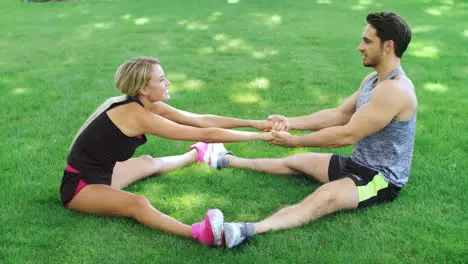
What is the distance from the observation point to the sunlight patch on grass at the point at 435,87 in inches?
296

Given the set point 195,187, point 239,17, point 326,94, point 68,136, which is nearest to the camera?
point 195,187

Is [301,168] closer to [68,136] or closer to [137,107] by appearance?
[137,107]

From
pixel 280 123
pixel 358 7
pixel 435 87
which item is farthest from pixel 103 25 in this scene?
pixel 280 123

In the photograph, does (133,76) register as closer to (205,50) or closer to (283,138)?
(283,138)

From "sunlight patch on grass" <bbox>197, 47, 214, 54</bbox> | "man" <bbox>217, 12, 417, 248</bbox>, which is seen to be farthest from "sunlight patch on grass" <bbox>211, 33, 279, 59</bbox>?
"man" <bbox>217, 12, 417, 248</bbox>

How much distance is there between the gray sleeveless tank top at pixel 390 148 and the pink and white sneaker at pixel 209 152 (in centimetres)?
144

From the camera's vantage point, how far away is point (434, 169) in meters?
5.19

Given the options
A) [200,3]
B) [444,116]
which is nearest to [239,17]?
[200,3]

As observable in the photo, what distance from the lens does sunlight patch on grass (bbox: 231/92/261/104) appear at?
7293 mm

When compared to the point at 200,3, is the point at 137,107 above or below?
above

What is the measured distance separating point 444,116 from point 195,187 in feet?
10.9

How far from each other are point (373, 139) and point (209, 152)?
5.53 ft

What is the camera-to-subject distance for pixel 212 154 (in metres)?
5.40

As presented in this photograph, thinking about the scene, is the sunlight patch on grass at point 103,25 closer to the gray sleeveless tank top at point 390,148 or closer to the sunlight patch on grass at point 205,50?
the sunlight patch on grass at point 205,50
